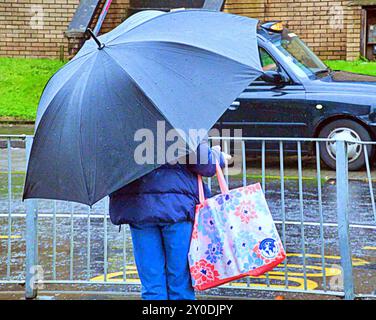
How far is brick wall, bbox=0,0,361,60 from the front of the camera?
20203 mm

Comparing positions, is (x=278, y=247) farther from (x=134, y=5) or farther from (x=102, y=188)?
(x=134, y=5)

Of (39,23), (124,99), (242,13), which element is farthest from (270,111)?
(39,23)

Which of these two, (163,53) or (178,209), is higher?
(163,53)

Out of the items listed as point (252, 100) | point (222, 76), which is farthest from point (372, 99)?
point (222, 76)

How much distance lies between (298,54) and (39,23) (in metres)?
9.23

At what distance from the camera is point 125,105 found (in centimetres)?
512

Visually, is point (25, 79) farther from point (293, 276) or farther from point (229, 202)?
point (229, 202)

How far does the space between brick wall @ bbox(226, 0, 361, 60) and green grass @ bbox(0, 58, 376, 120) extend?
521mm

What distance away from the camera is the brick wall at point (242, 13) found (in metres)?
20.2

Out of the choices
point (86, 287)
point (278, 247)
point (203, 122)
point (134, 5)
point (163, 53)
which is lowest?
point (86, 287)

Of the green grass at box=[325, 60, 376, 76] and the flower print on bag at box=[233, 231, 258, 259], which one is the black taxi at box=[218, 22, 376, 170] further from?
the flower print on bag at box=[233, 231, 258, 259]

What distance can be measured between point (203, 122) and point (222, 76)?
0.33 m

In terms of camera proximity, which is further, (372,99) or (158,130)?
(372,99)
